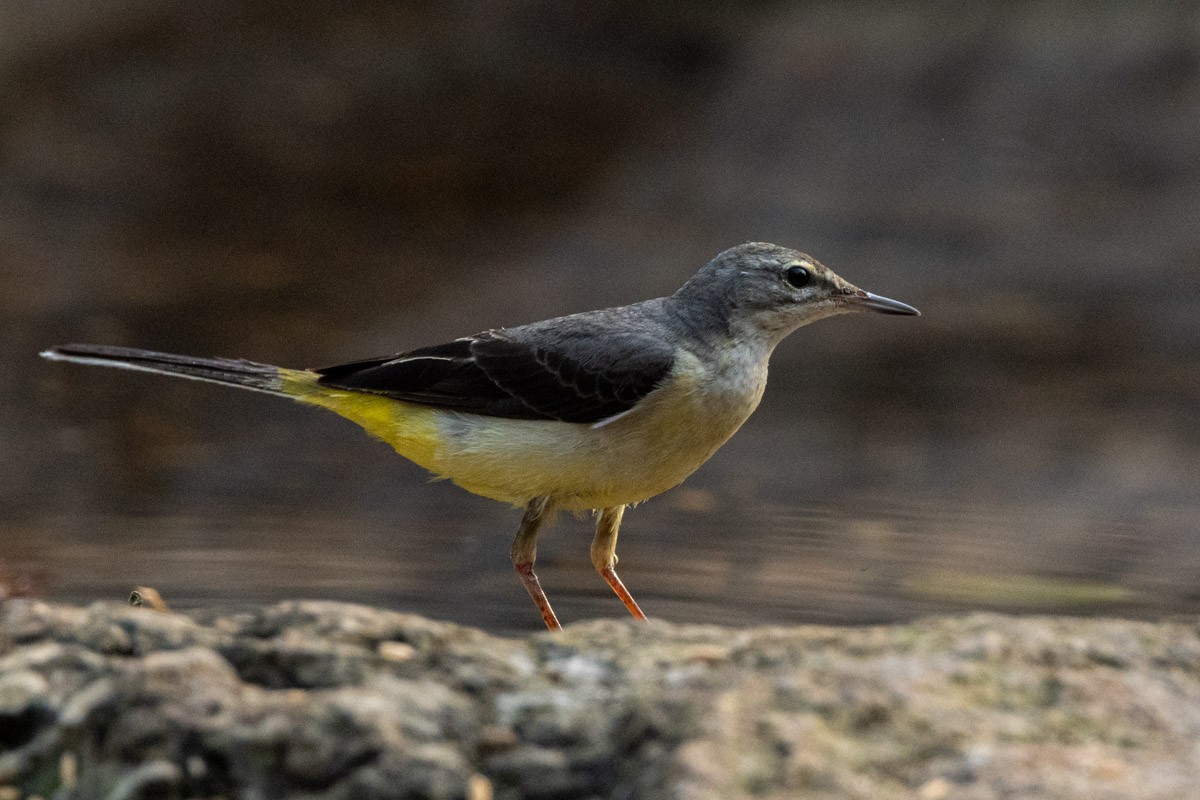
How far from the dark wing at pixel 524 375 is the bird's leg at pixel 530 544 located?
1.14 feet

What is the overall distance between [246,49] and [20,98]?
5.90ft

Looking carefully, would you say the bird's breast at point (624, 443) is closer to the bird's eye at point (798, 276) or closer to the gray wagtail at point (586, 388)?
the gray wagtail at point (586, 388)

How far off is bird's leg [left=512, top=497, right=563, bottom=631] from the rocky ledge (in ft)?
6.60

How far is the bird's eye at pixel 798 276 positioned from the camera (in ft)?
19.3

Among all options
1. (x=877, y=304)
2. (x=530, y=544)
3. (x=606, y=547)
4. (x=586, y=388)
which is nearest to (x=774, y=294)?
(x=877, y=304)

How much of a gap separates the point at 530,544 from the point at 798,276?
4.90 ft

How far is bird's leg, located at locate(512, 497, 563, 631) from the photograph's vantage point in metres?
5.74

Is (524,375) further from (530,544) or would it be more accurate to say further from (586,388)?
(530,544)

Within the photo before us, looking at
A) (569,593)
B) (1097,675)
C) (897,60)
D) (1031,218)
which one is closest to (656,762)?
(1097,675)

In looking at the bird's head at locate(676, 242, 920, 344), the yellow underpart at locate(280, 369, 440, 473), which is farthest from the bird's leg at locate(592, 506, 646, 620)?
the bird's head at locate(676, 242, 920, 344)

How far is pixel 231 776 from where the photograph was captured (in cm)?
323

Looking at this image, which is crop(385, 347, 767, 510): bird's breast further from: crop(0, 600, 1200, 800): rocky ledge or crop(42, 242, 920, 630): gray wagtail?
crop(0, 600, 1200, 800): rocky ledge

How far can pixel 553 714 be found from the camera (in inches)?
133

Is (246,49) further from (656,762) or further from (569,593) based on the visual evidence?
(656,762)
